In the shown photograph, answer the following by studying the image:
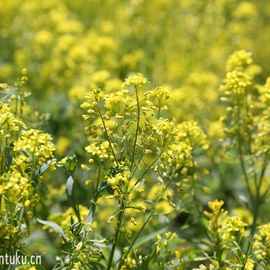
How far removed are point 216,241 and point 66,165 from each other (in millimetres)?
803

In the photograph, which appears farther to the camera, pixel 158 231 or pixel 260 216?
pixel 260 216

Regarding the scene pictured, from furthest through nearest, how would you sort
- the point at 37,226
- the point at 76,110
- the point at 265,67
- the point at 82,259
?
the point at 265,67, the point at 76,110, the point at 37,226, the point at 82,259

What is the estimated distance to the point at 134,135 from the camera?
310cm

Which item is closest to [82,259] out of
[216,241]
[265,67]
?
[216,241]

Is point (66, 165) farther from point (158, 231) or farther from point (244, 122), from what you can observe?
point (244, 122)

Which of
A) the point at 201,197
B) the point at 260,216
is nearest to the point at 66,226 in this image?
the point at 260,216

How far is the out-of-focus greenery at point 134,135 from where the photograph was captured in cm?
303

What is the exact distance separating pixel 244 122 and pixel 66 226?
1.24 m

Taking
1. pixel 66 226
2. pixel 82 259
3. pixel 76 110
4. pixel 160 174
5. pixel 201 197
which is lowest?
pixel 82 259

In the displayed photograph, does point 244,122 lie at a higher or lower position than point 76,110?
lower

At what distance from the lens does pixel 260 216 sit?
15.0 ft

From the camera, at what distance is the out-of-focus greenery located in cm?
303

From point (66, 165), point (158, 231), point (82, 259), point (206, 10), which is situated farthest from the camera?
point (206, 10)

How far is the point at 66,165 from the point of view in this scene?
10.2 feet
